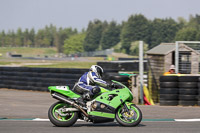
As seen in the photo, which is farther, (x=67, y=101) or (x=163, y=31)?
(x=163, y=31)

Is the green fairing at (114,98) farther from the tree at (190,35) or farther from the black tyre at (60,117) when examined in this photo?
the tree at (190,35)

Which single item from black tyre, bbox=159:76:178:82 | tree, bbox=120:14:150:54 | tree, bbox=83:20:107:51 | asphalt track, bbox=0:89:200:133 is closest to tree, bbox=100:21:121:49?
tree, bbox=83:20:107:51

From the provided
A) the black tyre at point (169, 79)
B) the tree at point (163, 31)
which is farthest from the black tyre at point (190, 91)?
the tree at point (163, 31)

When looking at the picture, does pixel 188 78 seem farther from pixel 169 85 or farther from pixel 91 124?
pixel 91 124

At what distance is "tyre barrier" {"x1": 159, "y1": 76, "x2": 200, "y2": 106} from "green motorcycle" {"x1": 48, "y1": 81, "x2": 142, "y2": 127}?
13.8 ft

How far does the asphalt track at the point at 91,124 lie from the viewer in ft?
27.4

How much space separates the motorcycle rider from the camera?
870cm

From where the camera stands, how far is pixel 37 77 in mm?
18297

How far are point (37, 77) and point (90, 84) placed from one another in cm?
973

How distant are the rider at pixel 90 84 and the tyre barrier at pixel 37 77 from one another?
809 cm

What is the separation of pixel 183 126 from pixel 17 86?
37.8 feet

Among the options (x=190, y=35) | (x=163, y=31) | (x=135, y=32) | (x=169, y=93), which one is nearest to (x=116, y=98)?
(x=169, y=93)

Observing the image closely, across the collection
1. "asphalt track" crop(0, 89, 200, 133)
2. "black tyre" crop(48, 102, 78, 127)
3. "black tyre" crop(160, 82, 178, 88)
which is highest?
"black tyre" crop(160, 82, 178, 88)

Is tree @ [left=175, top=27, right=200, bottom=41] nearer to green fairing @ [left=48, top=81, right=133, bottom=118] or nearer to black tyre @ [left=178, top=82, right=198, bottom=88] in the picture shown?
black tyre @ [left=178, top=82, right=198, bottom=88]
